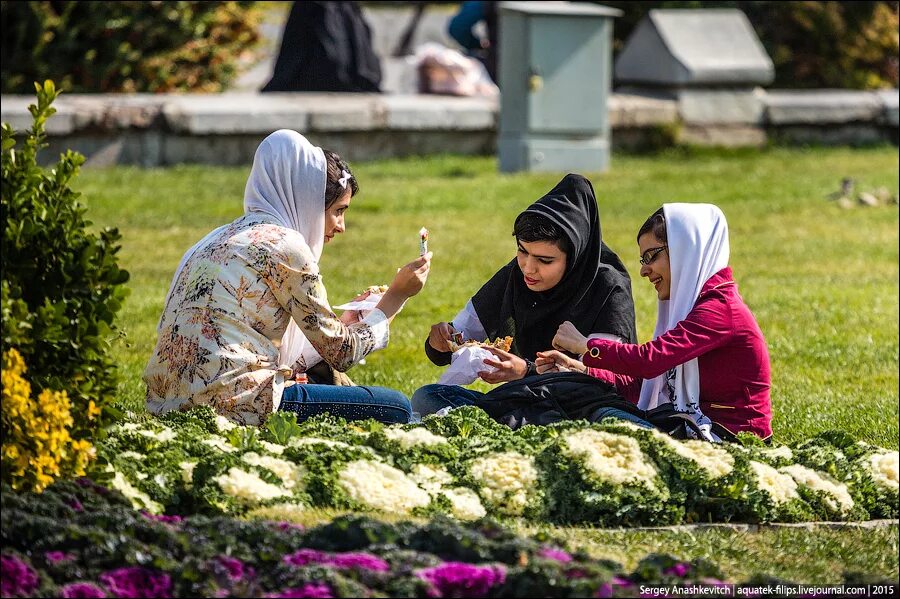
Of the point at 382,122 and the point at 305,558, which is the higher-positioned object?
the point at 305,558

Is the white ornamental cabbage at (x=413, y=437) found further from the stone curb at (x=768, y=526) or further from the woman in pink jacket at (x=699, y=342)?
the woman in pink jacket at (x=699, y=342)

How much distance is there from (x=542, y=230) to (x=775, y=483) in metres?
1.35

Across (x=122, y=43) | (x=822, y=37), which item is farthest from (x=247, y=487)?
(x=822, y=37)

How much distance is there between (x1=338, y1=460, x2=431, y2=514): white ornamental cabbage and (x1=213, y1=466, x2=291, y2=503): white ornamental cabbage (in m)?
0.19

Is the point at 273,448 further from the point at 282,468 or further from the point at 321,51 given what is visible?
the point at 321,51

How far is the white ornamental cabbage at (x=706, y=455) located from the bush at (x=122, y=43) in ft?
31.9

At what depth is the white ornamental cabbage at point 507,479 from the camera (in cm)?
419

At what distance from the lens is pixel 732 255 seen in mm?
10391

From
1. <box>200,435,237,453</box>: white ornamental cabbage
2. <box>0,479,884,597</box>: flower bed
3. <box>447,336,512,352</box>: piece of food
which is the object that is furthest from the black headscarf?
<box>0,479,884,597</box>: flower bed

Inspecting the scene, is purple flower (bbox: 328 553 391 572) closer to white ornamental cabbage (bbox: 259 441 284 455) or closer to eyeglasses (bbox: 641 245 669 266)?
white ornamental cabbage (bbox: 259 441 284 455)

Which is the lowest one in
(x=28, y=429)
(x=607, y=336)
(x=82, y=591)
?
(x=607, y=336)

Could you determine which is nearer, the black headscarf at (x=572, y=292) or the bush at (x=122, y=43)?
the black headscarf at (x=572, y=292)

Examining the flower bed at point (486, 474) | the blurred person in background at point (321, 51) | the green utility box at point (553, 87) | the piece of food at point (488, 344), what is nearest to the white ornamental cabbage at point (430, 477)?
the flower bed at point (486, 474)

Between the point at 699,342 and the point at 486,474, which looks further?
the point at 699,342
